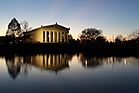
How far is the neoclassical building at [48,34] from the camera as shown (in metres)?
119

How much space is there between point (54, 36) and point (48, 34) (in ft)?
10.5

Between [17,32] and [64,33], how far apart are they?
74.7 feet

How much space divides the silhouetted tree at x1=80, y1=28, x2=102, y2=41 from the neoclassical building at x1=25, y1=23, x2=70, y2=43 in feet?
184

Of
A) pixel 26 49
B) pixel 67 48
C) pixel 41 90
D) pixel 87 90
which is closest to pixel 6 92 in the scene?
pixel 41 90

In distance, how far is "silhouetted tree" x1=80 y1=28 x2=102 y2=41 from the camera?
182 m

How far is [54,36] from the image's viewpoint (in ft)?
408

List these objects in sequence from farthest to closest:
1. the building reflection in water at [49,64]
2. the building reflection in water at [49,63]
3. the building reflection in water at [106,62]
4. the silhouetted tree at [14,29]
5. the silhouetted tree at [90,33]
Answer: the silhouetted tree at [90,33]
the silhouetted tree at [14,29]
the building reflection in water at [106,62]
the building reflection in water at [49,63]
the building reflection in water at [49,64]

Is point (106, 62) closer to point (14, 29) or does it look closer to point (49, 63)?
point (49, 63)

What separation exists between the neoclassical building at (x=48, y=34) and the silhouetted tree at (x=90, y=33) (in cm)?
5601

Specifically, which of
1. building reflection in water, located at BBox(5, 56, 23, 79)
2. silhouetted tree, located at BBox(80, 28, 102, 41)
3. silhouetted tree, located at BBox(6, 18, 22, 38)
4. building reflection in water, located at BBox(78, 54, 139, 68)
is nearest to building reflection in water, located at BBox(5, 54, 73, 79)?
building reflection in water, located at BBox(5, 56, 23, 79)

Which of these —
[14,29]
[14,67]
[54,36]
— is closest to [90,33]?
[54,36]

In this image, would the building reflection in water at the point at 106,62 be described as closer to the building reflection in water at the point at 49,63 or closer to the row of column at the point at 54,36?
the building reflection in water at the point at 49,63

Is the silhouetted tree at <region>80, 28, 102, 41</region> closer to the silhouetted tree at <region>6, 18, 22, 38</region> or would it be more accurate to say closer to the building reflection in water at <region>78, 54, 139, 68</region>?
the silhouetted tree at <region>6, 18, 22, 38</region>

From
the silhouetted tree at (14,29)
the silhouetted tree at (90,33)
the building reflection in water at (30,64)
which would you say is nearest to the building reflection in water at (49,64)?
the building reflection in water at (30,64)
